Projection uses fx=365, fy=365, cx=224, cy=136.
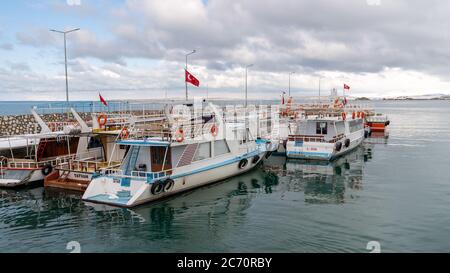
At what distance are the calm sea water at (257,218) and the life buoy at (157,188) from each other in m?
0.73

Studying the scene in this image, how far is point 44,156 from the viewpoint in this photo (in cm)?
2547

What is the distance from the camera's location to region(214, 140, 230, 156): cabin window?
2364cm

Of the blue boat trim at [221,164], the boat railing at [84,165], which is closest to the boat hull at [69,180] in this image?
the boat railing at [84,165]

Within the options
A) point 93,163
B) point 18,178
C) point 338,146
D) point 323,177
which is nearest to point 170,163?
point 93,163

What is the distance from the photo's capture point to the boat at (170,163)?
18828mm

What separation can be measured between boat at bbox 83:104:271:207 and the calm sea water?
681mm

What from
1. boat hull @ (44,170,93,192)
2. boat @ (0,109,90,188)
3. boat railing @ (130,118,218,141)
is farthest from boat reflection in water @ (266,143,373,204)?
boat @ (0,109,90,188)

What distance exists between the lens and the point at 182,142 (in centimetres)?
2041

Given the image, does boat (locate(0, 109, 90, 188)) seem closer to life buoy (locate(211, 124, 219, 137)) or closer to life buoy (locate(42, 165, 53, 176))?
life buoy (locate(42, 165, 53, 176))
